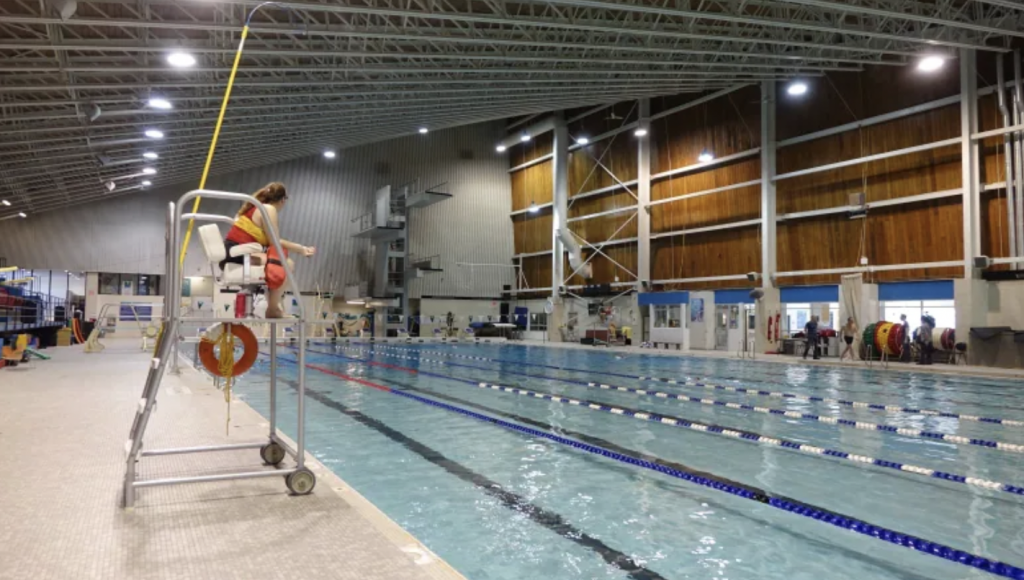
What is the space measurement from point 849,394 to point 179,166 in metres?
26.6

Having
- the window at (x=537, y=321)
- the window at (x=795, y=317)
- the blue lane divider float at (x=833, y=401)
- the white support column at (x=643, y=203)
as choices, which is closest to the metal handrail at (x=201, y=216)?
the blue lane divider float at (x=833, y=401)

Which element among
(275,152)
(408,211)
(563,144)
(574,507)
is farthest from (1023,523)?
(408,211)

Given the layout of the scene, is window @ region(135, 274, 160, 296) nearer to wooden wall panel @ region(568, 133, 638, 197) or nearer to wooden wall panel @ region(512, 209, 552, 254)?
wooden wall panel @ region(512, 209, 552, 254)

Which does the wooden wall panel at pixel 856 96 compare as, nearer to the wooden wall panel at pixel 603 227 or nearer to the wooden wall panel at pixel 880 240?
the wooden wall panel at pixel 880 240

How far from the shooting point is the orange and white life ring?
4.24 metres

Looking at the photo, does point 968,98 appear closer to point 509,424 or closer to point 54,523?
point 509,424

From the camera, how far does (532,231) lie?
39688 mm

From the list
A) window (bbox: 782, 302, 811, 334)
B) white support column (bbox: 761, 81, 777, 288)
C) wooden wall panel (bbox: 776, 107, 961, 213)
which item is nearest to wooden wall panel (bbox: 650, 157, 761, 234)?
white support column (bbox: 761, 81, 777, 288)

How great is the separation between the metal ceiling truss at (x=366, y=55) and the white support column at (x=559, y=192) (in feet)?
40.0

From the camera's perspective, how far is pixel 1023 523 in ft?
14.0

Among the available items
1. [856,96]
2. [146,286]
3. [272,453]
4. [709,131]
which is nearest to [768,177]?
[856,96]

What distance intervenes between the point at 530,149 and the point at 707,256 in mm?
15834

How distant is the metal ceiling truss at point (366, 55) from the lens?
12.6 m

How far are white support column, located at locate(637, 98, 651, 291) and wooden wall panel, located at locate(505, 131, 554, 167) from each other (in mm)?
7720
